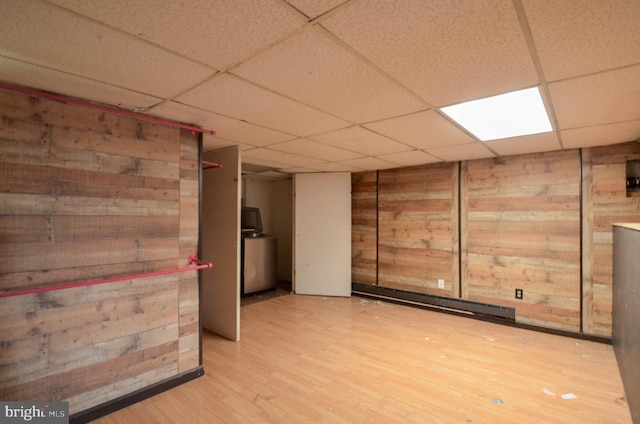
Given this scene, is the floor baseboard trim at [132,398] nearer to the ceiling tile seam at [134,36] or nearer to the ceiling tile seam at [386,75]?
the ceiling tile seam at [134,36]

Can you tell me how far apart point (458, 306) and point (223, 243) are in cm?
327

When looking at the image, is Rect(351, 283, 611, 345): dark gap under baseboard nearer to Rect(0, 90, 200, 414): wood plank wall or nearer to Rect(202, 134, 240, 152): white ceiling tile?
Rect(0, 90, 200, 414): wood plank wall

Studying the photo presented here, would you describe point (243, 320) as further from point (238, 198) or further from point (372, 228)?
point (372, 228)

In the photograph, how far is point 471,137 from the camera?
9.13ft

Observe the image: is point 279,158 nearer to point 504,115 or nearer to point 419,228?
point 419,228

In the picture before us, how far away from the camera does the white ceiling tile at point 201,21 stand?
1.02m

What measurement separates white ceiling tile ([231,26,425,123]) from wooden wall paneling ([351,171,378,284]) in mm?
2830

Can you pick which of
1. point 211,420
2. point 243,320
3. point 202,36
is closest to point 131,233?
point 211,420

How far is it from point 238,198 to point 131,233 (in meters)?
1.18

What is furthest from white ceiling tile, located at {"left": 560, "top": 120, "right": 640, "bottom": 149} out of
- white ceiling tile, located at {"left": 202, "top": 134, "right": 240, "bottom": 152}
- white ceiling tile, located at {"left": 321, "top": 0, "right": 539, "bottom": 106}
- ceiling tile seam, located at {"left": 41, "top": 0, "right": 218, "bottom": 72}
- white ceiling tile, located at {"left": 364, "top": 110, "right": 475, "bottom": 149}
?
white ceiling tile, located at {"left": 202, "top": 134, "right": 240, "bottom": 152}

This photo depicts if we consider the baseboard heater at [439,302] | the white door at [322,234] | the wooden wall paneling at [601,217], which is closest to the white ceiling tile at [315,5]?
the wooden wall paneling at [601,217]

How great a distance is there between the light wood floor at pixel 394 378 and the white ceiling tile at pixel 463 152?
215cm

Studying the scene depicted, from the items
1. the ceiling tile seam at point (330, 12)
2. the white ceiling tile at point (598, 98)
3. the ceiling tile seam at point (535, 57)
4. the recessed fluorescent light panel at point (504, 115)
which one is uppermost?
the recessed fluorescent light panel at point (504, 115)

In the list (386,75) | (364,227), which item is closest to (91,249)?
(386,75)
